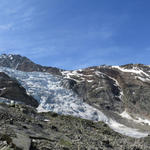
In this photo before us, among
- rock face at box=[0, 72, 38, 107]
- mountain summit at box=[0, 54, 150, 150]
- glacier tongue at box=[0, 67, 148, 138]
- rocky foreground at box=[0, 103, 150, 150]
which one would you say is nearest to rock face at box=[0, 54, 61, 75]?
mountain summit at box=[0, 54, 150, 150]

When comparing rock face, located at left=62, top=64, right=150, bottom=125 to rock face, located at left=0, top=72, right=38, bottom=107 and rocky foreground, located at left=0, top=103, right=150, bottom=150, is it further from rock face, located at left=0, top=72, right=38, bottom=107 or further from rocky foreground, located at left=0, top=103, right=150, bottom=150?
rocky foreground, located at left=0, top=103, right=150, bottom=150

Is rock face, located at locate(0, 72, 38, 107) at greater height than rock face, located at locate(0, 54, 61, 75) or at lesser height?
lesser

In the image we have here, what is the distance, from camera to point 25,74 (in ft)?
405

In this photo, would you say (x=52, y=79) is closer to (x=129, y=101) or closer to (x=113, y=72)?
(x=129, y=101)

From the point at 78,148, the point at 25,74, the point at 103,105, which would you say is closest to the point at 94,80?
the point at 103,105

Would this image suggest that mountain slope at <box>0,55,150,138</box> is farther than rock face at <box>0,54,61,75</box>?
No

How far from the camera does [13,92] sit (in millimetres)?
91500

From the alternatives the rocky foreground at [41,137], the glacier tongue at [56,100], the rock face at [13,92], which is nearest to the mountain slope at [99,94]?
the glacier tongue at [56,100]

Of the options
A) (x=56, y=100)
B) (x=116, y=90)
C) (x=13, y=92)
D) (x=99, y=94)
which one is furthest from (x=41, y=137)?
(x=116, y=90)

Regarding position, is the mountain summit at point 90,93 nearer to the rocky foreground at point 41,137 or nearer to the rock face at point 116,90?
the rock face at point 116,90

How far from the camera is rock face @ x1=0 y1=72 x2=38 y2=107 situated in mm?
89113

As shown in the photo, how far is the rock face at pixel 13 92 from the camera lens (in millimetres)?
89113

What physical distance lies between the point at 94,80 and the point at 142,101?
35086mm

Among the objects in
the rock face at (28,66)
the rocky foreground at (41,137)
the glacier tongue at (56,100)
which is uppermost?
the rock face at (28,66)
